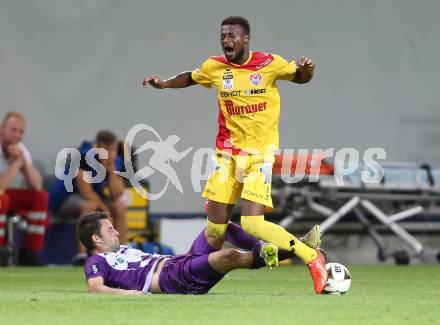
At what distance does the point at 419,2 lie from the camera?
14945 mm

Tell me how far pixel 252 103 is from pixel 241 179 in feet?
1.75

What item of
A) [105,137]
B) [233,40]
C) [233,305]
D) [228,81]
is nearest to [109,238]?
[233,305]

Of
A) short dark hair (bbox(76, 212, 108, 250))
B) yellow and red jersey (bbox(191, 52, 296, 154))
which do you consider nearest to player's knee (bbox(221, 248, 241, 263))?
short dark hair (bbox(76, 212, 108, 250))

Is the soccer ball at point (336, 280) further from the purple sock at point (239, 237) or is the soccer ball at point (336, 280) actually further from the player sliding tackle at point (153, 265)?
the purple sock at point (239, 237)

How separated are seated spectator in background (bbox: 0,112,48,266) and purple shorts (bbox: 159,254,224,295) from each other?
519 centimetres

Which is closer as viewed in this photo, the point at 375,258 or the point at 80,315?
the point at 80,315

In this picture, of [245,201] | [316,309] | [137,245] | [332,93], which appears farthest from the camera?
[332,93]

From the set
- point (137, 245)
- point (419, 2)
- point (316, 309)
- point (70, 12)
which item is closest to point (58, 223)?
point (137, 245)

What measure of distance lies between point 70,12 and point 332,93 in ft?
10.5

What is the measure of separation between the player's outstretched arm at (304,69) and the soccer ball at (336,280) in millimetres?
1375

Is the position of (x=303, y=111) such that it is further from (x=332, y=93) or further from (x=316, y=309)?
(x=316, y=309)

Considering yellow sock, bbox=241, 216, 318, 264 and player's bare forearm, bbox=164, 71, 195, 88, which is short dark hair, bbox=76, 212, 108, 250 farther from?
player's bare forearm, bbox=164, 71, 195, 88

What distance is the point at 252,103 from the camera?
8.83m

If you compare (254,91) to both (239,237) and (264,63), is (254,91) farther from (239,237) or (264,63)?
(239,237)
